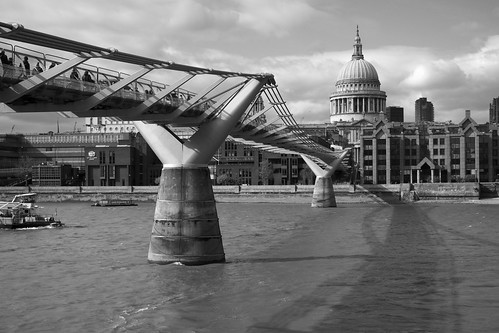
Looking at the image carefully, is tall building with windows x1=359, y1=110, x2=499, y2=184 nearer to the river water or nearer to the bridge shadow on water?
the river water

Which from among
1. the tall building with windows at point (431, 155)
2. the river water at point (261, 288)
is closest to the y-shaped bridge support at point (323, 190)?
the tall building with windows at point (431, 155)

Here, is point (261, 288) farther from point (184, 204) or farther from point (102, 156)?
point (102, 156)

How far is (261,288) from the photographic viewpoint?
101 ft

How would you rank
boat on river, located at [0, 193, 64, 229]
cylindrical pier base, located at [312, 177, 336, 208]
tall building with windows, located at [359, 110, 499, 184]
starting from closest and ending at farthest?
boat on river, located at [0, 193, 64, 229]
cylindrical pier base, located at [312, 177, 336, 208]
tall building with windows, located at [359, 110, 499, 184]

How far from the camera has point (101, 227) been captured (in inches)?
2795

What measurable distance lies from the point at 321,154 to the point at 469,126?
69.4 meters

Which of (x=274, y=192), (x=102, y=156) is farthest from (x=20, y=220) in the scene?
(x=102, y=156)

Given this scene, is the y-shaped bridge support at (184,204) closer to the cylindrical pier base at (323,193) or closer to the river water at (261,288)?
the river water at (261,288)

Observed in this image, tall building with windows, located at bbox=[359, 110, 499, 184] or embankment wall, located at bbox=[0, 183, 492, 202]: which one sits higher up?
tall building with windows, located at bbox=[359, 110, 499, 184]

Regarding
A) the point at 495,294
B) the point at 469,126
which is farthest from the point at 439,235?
the point at 469,126

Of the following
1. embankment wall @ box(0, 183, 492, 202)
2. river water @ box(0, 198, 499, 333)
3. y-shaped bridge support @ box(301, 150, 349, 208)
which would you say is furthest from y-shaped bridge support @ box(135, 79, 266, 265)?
embankment wall @ box(0, 183, 492, 202)

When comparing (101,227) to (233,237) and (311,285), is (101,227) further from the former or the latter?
(311,285)

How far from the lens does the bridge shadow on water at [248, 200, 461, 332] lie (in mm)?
23812

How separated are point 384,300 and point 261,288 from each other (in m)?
5.44
